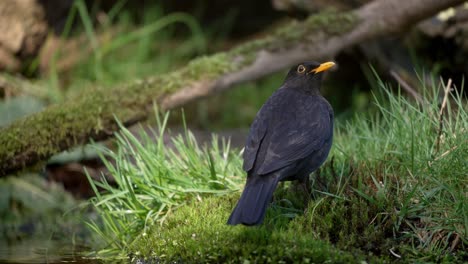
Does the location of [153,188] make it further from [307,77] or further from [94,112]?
[307,77]

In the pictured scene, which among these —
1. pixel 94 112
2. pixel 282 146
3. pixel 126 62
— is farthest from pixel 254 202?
pixel 126 62

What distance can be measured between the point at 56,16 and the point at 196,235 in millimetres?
4615

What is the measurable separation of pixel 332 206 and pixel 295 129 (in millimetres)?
507

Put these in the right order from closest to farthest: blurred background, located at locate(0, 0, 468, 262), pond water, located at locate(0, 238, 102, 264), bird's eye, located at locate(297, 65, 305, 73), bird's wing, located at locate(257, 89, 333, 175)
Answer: bird's wing, located at locate(257, 89, 333, 175) < pond water, located at locate(0, 238, 102, 264) < bird's eye, located at locate(297, 65, 305, 73) < blurred background, located at locate(0, 0, 468, 262)

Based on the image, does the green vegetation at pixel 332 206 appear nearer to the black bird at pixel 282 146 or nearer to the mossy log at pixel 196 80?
the black bird at pixel 282 146

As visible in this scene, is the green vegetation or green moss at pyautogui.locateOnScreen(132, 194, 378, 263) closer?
green moss at pyautogui.locateOnScreen(132, 194, 378, 263)

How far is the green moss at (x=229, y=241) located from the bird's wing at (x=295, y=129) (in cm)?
35

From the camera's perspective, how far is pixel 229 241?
147 inches

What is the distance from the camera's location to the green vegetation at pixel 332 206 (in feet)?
12.1

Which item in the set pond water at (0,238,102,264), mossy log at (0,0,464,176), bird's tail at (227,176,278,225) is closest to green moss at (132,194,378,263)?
bird's tail at (227,176,278,225)

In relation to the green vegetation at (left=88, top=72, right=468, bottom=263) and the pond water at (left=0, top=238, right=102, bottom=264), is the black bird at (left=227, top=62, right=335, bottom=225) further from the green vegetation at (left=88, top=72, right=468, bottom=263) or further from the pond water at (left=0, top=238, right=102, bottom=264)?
the pond water at (left=0, top=238, right=102, bottom=264)

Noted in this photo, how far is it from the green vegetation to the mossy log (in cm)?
52

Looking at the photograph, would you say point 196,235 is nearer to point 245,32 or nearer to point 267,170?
point 267,170

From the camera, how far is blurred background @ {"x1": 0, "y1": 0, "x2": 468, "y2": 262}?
6531mm
